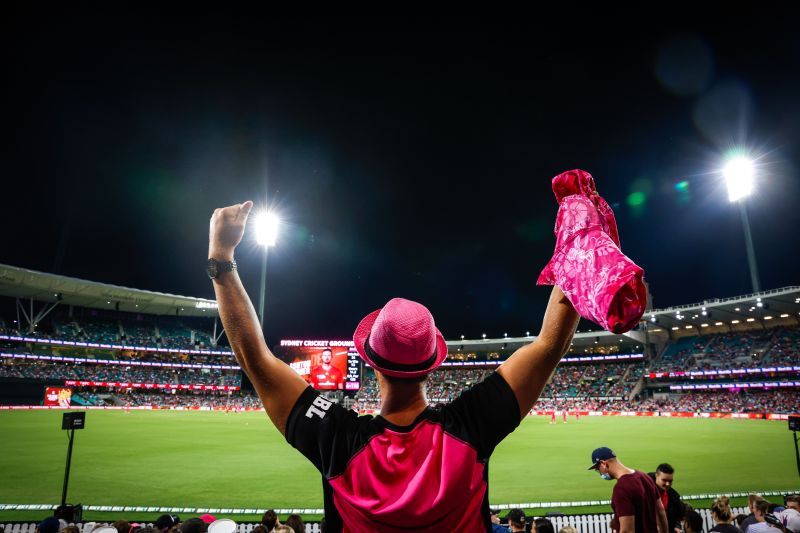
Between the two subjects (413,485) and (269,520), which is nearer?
(413,485)

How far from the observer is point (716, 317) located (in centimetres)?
6144

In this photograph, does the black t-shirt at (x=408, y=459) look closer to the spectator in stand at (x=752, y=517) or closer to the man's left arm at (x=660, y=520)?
the man's left arm at (x=660, y=520)

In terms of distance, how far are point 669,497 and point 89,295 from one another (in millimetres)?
81950

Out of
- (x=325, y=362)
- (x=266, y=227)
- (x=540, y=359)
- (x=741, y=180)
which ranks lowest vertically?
(x=540, y=359)

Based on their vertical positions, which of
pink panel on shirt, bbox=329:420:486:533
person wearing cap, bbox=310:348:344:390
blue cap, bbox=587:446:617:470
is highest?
person wearing cap, bbox=310:348:344:390

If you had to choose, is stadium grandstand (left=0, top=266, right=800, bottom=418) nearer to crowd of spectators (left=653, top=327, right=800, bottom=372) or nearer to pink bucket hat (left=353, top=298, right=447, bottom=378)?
crowd of spectators (left=653, top=327, right=800, bottom=372)

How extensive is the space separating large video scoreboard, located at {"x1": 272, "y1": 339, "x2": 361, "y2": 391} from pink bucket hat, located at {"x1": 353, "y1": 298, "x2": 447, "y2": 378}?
190 feet

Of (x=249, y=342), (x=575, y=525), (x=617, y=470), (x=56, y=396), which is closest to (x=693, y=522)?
(x=617, y=470)

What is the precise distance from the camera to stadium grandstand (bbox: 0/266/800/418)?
2195 inches

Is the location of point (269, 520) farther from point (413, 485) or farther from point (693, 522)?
point (413, 485)

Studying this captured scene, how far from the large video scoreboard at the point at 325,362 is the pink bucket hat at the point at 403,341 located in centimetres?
5793

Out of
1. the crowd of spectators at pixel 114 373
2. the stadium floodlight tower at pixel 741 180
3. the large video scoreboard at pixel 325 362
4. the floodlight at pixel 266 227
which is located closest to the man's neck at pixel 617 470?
the stadium floodlight tower at pixel 741 180

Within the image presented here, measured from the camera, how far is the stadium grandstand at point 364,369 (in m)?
55.8

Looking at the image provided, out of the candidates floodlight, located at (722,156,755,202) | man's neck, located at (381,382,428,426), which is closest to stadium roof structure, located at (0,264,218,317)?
man's neck, located at (381,382,428,426)
